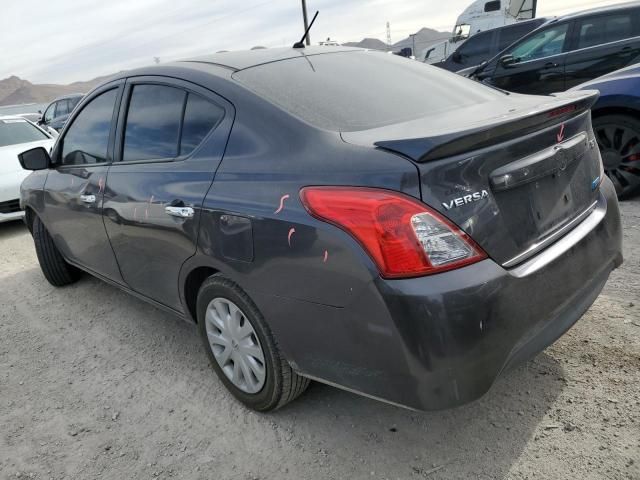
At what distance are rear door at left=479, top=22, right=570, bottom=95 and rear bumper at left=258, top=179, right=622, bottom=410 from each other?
580 cm

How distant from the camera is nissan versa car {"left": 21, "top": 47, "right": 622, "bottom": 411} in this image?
1.65 m

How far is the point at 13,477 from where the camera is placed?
2.26 meters

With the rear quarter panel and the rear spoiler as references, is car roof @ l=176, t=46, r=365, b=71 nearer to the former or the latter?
the rear quarter panel

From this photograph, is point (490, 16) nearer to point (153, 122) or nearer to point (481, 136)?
point (153, 122)

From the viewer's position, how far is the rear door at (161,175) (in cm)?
233

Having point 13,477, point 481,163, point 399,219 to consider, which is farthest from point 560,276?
point 13,477

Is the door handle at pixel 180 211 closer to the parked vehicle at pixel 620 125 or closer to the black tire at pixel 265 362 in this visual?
the black tire at pixel 265 362

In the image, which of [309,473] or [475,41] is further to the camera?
[475,41]

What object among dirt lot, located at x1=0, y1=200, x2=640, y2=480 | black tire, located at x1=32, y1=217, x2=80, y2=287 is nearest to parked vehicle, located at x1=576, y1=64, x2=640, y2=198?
dirt lot, located at x1=0, y1=200, x2=640, y2=480

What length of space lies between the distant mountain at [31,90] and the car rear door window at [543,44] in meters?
92.0

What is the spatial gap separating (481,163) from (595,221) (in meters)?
0.78

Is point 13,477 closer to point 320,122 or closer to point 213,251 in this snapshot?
point 213,251

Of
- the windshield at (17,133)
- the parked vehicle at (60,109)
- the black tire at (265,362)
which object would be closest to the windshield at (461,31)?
the parked vehicle at (60,109)

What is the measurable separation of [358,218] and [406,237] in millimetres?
170
